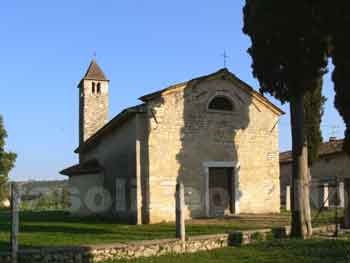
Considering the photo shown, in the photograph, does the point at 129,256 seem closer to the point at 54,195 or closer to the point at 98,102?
the point at 98,102

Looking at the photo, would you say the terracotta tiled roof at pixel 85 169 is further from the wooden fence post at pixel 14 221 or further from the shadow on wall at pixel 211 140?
the wooden fence post at pixel 14 221

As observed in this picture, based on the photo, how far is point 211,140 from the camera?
19.7 meters

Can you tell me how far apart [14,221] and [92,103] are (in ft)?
62.1

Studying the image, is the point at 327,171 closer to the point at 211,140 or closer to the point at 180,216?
the point at 211,140

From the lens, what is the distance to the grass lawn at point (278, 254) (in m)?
10.3

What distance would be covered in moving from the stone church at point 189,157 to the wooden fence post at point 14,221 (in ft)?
27.7

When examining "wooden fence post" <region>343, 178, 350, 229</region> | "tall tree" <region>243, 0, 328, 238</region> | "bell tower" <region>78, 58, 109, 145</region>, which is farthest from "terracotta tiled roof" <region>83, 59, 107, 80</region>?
"wooden fence post" <region>343, 178, 350, 229</region>

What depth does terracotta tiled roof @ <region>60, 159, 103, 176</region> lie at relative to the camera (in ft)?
71.9

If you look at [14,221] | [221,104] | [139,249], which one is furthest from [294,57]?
[14,221]

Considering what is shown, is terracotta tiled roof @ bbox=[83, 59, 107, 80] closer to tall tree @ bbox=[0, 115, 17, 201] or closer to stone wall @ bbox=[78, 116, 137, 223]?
stone wall @ bbox=[78, 116, 137, 223]

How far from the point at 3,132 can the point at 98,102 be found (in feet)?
38.0

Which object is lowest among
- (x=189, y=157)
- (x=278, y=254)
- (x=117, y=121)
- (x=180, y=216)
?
(x=278, y=254)

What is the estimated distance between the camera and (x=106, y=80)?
95.4ft

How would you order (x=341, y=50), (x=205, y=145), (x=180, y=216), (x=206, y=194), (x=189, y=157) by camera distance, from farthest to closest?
(x=205, y=145)
(x=206, y=194)
(x=189, y=157)
(x=341, y=50)
(x=180, y=216)
